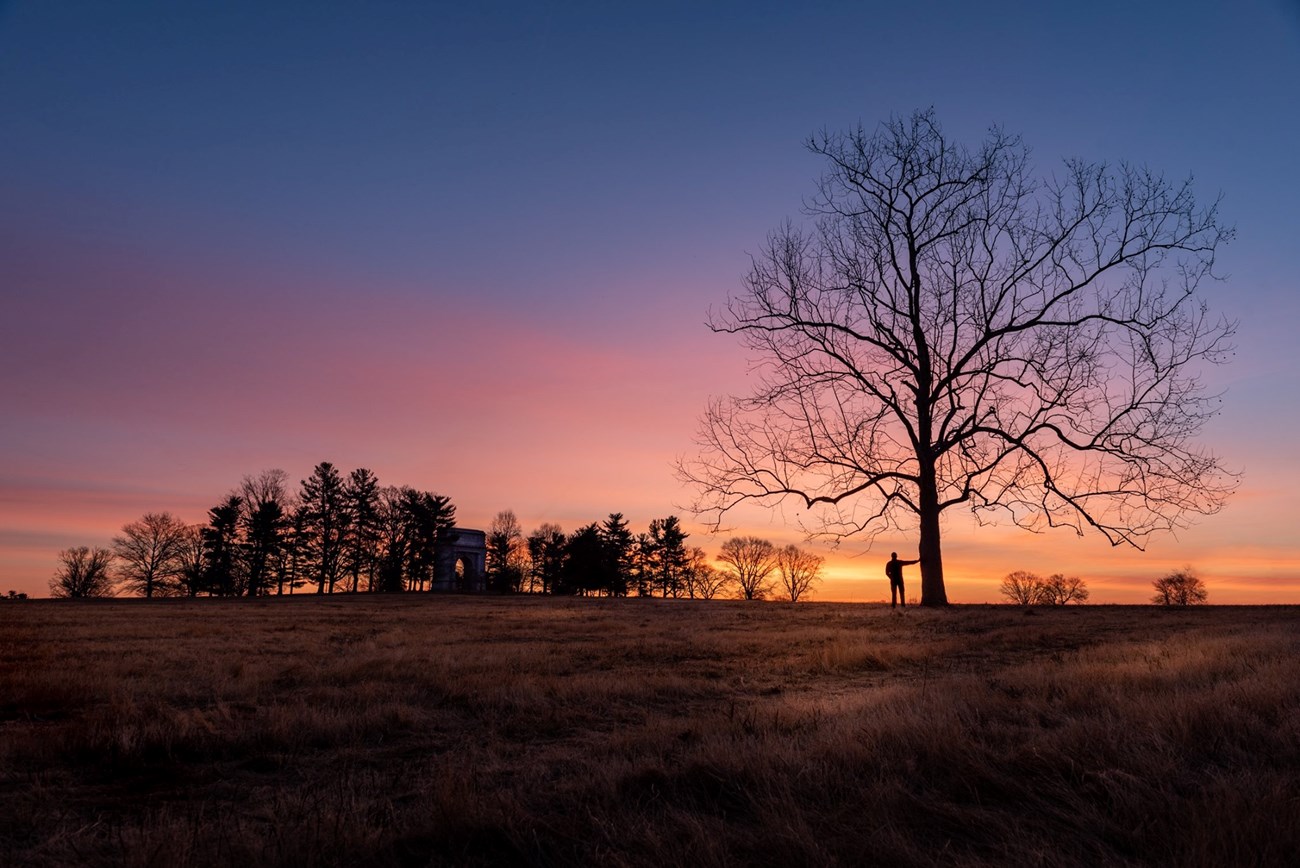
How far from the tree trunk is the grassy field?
1058 cm

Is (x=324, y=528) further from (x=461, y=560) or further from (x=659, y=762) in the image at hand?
(x=659, y=762)

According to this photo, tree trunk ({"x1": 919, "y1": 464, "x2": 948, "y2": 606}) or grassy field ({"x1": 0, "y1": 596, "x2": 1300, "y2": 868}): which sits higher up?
tree trunk ({"x1": 919, "y1": 464, "x2": 948, "y2": 606})

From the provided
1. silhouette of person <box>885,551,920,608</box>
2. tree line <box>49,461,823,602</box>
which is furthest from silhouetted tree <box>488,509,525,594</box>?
silhouette of person <box>885,551,920,608</box>

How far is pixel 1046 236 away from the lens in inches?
802

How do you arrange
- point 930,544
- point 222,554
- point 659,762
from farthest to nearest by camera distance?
point 222,554 < point 930,544 < point 659,762

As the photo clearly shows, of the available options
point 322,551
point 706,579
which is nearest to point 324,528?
point 322,551

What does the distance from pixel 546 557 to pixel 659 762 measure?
85876 mm

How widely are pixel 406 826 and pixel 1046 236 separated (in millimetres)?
22239

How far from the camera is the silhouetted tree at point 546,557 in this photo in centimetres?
8469

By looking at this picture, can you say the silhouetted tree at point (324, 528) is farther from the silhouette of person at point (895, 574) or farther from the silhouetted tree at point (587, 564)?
the silhouette of person at point (895, 574)

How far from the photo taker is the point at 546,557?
290 ft

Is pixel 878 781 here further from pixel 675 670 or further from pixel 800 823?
pixel 675 670

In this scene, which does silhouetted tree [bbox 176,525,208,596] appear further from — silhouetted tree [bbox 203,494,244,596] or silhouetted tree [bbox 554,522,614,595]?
silhouetted tree [bbox 554,522,614,595]

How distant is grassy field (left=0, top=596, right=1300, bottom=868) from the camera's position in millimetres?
3129
